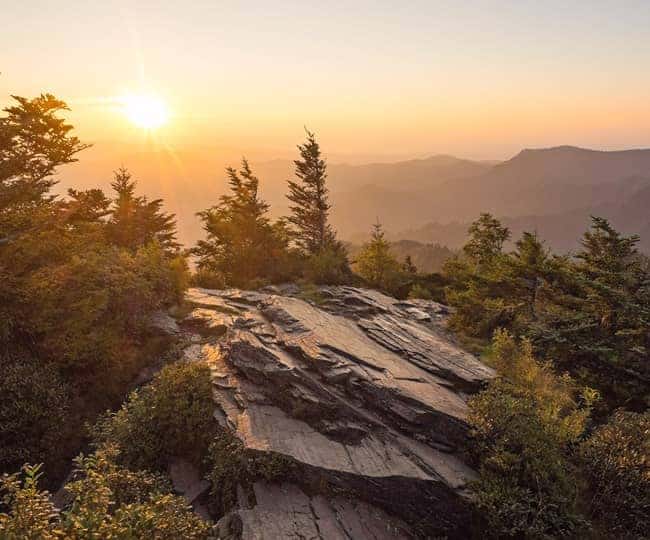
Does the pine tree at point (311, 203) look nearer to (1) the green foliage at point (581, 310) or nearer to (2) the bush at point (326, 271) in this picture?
(2) the bush at point (326, 271)

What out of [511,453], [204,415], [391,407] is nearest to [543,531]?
[511,453]

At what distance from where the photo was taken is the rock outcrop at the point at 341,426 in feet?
29.6

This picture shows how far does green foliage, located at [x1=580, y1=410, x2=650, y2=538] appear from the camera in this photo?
9.84 m

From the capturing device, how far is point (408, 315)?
820 inches

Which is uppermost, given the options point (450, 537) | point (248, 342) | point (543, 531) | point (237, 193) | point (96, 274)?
point (237, 193)

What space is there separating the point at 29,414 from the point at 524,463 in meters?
15.2

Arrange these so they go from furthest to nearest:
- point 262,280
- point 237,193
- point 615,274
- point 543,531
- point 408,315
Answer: point 237,193, point 262,280, point 408,315, point 615,274, point 543,531

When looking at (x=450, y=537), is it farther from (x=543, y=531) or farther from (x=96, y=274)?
(x=96, y=274)

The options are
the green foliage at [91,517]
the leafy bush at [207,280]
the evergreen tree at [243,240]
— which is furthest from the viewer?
the evergreen tree at [243,240]

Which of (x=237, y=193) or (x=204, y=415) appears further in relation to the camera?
(x=237, y=193)

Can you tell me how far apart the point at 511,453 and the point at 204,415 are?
28.6 ft

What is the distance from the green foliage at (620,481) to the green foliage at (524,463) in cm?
68

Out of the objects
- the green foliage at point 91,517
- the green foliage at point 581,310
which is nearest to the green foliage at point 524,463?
the green foliage at point 581,310

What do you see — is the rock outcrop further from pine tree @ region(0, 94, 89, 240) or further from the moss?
pine tree @ region(0, 94, 89, 240)
